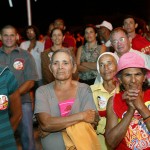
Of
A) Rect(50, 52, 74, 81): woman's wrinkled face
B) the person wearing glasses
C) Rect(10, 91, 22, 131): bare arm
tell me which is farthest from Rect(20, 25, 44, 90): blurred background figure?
Rect(10, 91, 22, 131): bare arm

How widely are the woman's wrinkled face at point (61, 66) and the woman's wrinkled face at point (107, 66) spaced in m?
0.64

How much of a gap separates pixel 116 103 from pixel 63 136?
660mm

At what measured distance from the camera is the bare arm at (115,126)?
2.93 meters

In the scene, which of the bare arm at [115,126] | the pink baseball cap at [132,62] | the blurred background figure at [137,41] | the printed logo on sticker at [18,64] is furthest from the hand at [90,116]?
the blurred background figure at [137,41]

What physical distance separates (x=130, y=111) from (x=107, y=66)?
1398 millimetres

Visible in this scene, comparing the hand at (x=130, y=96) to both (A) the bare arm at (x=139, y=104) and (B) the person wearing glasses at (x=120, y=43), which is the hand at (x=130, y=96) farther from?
(B) the person wearing glasses at (x=120, y=43)

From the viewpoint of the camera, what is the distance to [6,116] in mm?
3152

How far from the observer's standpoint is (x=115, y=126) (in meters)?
3.01

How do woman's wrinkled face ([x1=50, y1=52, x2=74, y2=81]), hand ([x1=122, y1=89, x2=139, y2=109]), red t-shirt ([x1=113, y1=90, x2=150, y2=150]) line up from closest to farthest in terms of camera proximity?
hand ([x1=122, y1=89, x2=139, y2=109]), red t-shirt ([x1=113, y1=90, x2=150, y2=150]), woman's wrinkled face ([x1=50, y1=52, x2=74, y2=81])

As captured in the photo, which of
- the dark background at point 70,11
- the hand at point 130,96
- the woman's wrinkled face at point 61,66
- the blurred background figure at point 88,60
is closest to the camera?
the hand at point 130,96

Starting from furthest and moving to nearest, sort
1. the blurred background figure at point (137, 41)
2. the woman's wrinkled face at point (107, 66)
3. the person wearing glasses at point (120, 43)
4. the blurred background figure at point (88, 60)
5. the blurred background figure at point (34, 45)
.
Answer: the blurred background figure at point (34, 45) → the blurred background figure at point (88, 60) → the blurred background figure at point (137, 41) → the person wearing glasses at point (120, 43) → the woman's wrinkled face at point (107, 66)

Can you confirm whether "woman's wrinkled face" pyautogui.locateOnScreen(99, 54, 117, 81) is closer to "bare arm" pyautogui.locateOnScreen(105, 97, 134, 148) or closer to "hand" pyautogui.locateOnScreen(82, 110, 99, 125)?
"hand" pyautogui.locateOnScreen(82, 110, 99, 125)

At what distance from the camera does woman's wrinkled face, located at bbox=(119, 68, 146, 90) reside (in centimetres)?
308

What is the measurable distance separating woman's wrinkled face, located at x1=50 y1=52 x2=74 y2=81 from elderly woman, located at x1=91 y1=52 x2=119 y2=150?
0.54 metres
